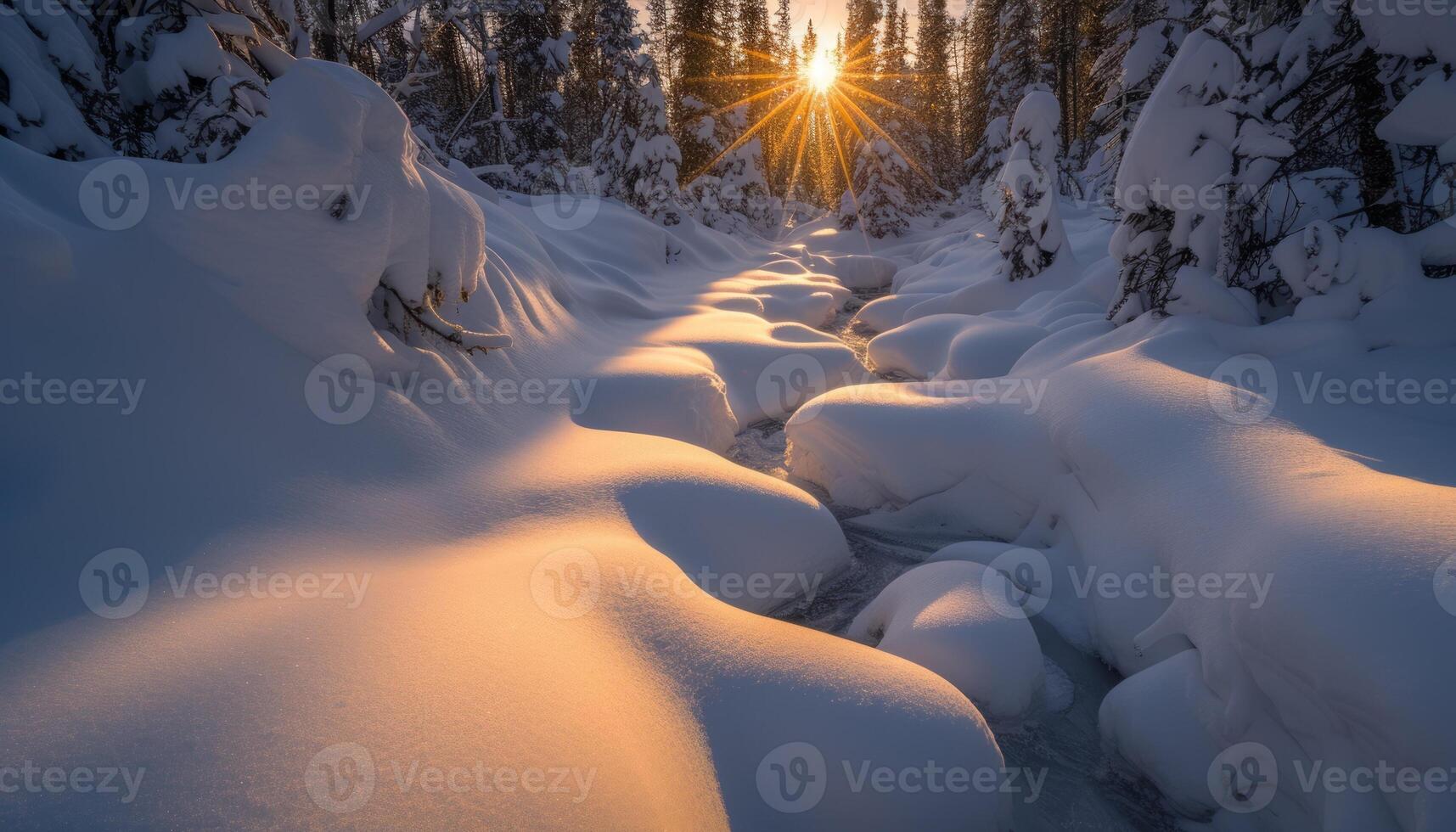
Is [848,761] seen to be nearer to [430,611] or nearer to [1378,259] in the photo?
[430,611]

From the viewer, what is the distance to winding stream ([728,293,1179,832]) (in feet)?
9.32

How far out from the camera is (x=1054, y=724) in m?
3.35

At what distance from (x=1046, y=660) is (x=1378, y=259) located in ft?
12.7

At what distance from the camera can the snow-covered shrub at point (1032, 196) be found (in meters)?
11.3

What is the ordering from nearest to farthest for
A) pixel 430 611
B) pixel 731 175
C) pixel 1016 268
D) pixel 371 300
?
1. pixel 430 611
2. pixel 371 300
3. pixel 1016 268
4. pixel 731 175

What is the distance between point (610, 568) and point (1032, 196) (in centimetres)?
1172

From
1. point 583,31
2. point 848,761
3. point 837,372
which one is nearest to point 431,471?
point 848,761

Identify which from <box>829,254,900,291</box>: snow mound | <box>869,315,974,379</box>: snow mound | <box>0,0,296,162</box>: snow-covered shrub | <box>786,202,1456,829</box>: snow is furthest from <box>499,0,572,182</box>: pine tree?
<box>786,202,1456,829</box>: snow

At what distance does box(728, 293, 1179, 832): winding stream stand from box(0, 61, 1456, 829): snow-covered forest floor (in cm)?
2

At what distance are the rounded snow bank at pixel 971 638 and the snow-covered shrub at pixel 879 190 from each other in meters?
24.6

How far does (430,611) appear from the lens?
2326 mm

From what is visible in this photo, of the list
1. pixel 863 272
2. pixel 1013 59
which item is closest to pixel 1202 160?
pixel 863 272

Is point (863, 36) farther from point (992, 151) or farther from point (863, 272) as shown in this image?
point (863, 272)

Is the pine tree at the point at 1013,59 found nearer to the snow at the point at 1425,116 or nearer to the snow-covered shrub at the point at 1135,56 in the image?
the snow-covered shrub at the point at 1135,56
